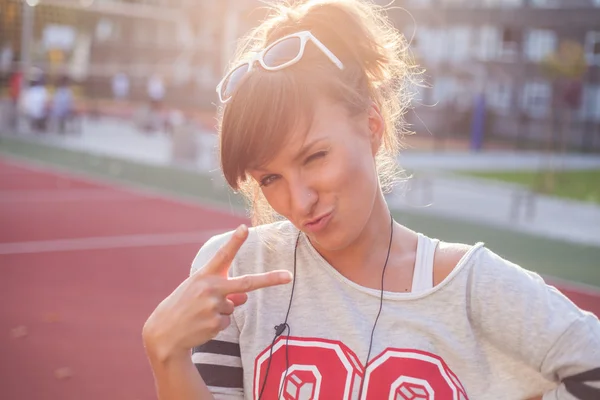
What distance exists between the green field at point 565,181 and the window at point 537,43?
64.7 ft

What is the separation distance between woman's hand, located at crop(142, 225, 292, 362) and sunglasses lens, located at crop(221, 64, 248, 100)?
0.32m

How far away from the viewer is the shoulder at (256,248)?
191 centimetres

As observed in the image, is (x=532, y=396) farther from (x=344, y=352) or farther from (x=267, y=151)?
(x=267, y=151)

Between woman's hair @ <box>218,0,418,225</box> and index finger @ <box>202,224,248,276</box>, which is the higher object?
woman's hair @ <box>218,0,418,225</box>

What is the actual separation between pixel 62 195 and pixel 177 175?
327cm

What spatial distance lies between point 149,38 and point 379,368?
55.6m

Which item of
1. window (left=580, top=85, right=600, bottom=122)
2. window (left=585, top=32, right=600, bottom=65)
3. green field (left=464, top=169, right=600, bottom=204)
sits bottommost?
green field (left=464, top=169, right=600, bottom=204)

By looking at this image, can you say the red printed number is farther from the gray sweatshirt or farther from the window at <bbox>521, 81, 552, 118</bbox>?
the window at <bbox>521, 81, 552, 118</bbox>

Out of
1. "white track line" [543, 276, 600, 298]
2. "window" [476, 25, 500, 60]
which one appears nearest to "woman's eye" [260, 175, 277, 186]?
"white track line" [543, 276, 600, 298]

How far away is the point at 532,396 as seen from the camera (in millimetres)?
1726

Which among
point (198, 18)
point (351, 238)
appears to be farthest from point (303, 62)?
point (198, 18)

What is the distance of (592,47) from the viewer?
1561 inches

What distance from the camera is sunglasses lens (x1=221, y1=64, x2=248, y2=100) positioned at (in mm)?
1787

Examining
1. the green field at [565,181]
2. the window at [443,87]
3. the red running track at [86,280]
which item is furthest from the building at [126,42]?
the red running track at [86,280]
